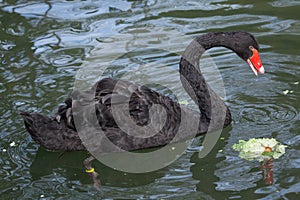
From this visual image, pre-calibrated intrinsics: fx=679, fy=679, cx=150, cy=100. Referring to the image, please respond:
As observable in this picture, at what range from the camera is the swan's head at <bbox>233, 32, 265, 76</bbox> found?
560 cm

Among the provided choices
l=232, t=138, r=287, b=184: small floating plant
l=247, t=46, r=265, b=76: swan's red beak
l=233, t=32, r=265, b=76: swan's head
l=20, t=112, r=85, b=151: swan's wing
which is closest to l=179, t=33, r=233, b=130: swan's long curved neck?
l=233, t=32, r=265, b=76: swan's head

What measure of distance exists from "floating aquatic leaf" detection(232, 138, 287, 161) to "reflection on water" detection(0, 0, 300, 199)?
7cm

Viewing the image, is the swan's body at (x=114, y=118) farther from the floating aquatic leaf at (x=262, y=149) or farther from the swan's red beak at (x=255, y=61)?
the floating aquatic leaf at (x=262, y=149)

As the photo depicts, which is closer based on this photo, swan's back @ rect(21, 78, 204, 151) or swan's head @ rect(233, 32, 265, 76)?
swan's back @ rect(21, 78, 204, 151)

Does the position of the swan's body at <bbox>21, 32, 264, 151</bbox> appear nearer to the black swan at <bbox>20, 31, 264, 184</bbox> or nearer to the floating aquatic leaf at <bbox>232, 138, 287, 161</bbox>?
the black swan at <bbox>20, 31, 264, 184</bbox>

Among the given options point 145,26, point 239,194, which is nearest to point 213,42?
point 239,194

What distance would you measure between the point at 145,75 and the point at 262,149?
79.3 inches

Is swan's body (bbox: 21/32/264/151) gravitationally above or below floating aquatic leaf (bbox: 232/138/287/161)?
above

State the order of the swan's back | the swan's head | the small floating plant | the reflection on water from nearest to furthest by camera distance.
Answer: the reflection on water → the small floating plant → the swan's back → the swan's head

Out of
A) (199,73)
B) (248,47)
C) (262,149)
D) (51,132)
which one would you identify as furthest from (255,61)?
(51,132)

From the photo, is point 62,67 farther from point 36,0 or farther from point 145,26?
point 36,0

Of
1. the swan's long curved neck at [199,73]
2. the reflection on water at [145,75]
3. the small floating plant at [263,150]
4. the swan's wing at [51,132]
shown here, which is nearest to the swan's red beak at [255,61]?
the swan's long curved neck at [199,73]

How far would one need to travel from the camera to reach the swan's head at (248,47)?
5.60 m

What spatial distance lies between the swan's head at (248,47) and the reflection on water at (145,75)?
39 cm
